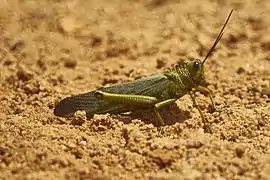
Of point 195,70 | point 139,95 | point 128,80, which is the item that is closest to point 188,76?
point 195,70

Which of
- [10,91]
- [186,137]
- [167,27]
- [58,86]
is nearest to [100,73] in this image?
[58,86]

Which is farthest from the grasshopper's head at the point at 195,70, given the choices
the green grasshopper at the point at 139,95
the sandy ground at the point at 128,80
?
the sandy ground at the point at 128,80

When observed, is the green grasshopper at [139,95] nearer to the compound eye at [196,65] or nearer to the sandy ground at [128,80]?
the compound eye at [196,65]

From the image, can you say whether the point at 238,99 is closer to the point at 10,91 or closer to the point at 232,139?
the point at 232,139

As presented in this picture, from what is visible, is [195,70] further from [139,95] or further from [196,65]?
[139,95]

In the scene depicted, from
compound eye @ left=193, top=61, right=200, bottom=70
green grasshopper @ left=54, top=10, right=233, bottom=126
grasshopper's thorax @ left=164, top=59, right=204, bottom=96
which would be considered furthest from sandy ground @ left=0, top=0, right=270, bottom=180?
compound eye @ left=193, top=61, right=200, bottom=70
